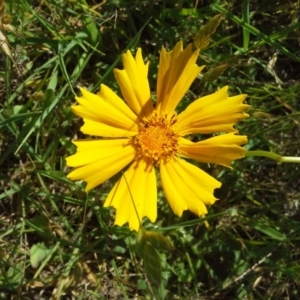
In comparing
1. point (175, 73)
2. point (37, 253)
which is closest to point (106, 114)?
point (175, 73)

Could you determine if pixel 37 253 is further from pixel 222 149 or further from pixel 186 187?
pixel 222 149

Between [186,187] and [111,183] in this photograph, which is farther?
[111,183]

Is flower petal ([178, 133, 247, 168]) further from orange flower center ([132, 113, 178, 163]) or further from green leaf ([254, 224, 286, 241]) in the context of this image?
green leaf ([254, 224, 286, 241])

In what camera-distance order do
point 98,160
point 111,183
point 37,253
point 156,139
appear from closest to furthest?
point 98,160, point 156,139, point 111,183, point 37,253

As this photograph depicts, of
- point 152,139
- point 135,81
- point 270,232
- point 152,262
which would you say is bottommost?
point 152,262

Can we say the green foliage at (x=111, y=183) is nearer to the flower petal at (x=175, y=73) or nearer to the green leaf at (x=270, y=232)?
the green leaf at (x=270, y=232)

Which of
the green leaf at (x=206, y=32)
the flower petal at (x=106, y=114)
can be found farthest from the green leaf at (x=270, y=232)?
the green leaf at (x=206, y=32)

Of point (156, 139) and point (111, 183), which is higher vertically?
point (156, 139)

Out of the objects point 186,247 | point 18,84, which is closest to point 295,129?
point 186,247
